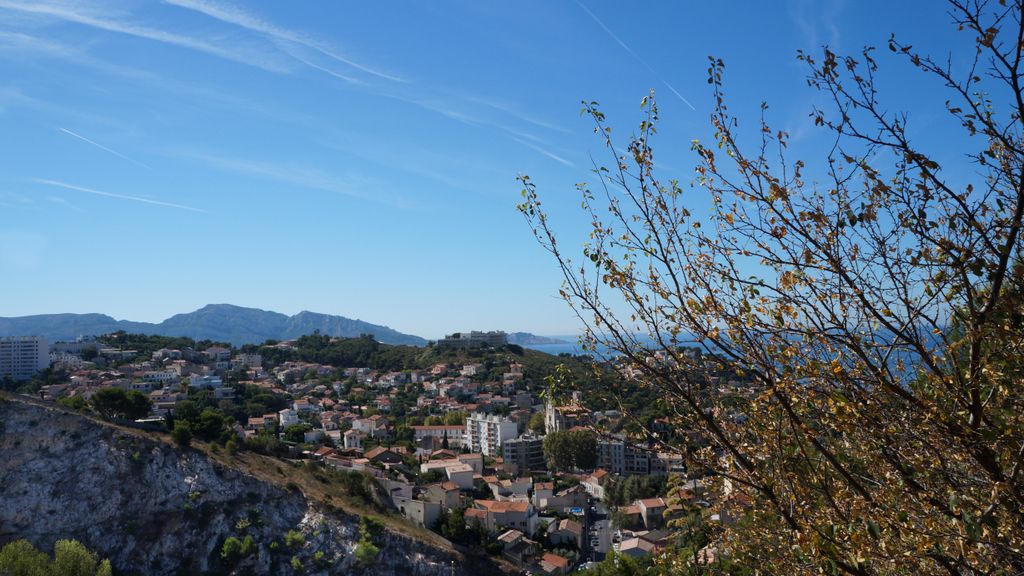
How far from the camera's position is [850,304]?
9.31 ft

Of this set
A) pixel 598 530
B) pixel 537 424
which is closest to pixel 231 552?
pixel 598 530

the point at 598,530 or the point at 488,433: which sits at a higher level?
the point at 488,433

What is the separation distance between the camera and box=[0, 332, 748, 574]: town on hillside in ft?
73.2

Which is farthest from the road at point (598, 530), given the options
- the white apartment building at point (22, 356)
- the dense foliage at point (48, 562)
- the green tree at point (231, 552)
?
the white apartment building at point (22, 356)

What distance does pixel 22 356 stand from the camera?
53.6 metres

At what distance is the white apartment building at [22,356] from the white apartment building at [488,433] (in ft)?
113

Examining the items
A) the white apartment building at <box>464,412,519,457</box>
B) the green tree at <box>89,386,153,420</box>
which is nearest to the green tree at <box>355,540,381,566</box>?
the green tree at <box>89,386,153,420</box>

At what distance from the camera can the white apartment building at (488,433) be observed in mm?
40938

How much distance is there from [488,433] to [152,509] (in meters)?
21.5

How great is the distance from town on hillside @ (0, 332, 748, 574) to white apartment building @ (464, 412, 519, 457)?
4.8 inches

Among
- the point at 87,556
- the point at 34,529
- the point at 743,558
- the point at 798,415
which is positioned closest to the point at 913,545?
the point at 798,415

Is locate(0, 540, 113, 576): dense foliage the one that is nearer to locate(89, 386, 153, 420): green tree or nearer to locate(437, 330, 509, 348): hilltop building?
locate(89, 386, 153, 420): green tree

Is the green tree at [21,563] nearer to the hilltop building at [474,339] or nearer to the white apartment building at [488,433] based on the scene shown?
the white apartment building at [488,433]

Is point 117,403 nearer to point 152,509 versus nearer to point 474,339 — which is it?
point 152,509
